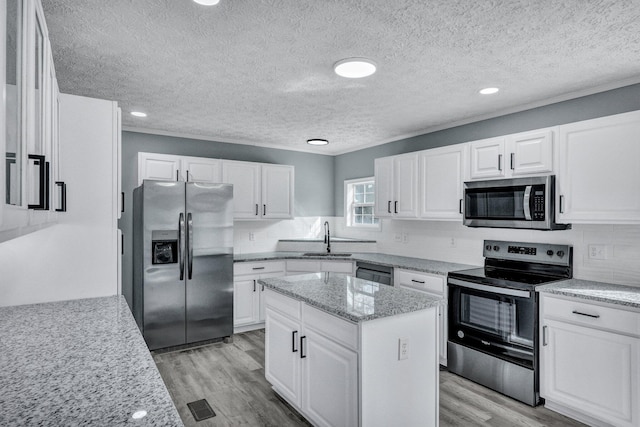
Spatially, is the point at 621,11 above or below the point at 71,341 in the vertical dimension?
above

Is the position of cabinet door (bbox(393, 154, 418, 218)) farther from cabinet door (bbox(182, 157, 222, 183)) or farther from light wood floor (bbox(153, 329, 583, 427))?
cabinet door (bbox(182, 157, 222, 183))

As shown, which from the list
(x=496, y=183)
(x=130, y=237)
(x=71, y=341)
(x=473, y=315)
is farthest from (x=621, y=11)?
(x=130, y=237)

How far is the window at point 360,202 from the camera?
5332 millimetres

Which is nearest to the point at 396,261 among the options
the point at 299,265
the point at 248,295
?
the point at 299,265

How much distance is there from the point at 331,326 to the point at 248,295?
2510 millimetres

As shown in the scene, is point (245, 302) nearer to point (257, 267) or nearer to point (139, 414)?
point (257, 267)

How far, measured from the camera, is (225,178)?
4.54 meters

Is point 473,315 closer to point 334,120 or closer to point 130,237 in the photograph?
point 334,120

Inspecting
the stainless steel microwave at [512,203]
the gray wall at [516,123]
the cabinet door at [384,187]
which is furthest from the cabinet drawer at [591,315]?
the cabinet door at [384,187]

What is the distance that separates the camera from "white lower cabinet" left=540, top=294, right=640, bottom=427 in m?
2.24

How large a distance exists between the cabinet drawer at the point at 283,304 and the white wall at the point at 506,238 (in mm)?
2189

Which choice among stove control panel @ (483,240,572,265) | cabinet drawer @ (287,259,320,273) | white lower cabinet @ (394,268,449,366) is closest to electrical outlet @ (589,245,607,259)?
stove control panel @ (483,240,572,265)

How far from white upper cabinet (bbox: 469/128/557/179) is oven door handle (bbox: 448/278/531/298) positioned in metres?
0.98

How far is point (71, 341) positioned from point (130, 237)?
3.19m
